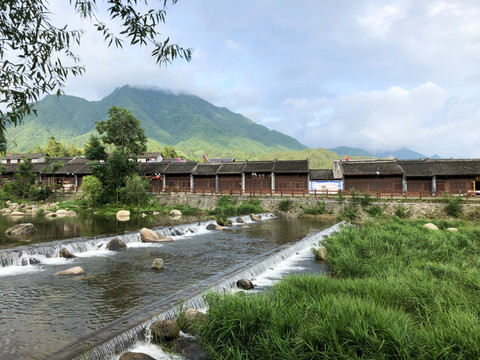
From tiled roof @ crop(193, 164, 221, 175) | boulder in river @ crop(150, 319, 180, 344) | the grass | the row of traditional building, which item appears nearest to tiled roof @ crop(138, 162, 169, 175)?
the row of traditional building

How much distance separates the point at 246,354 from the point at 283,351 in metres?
0.63

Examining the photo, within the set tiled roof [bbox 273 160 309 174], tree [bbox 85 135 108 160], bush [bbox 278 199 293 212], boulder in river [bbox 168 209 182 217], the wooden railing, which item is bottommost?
boulder in river [bbox 168 209 182 217]

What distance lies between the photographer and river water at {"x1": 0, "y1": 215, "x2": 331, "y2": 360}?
5.53 meters

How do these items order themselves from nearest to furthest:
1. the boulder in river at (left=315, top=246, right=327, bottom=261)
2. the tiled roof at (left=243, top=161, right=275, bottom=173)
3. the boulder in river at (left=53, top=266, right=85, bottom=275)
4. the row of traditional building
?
the boulder in river at (left=53, top=266, right=85, bottom=275) → the boulder in river at (left=315, top=246, right=327, bottom=261) → the row of traditional building → the tiled roof at (left=243, top=161, right=275, bottom=173)

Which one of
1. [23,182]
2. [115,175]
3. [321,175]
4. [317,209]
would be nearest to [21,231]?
[115,175]

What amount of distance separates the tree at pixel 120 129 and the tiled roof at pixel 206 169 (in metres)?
9.90

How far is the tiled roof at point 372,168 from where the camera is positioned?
102 feet

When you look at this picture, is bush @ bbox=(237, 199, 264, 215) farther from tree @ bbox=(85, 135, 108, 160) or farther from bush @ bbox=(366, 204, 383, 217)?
tree @ bbox=(85, 135, 108, 160)

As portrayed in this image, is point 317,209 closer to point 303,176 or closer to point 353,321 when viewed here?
point 303,176

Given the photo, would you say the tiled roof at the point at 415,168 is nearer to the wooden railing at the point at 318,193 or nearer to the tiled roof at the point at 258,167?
the wooden railing at the point at 318,193

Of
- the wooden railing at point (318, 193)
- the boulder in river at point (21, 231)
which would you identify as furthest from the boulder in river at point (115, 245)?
the wooden railing at point (318, 193)

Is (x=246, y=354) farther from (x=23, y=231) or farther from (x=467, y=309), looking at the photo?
(x=23, y=231)

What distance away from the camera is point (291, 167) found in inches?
1407

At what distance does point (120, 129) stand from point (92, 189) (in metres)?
12.2
